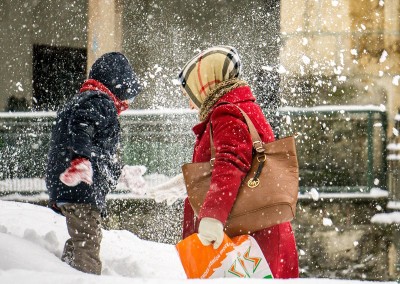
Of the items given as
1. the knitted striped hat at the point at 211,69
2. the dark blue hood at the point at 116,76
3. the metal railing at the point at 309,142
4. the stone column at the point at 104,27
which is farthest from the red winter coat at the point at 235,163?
the stone column at the point at 104,27

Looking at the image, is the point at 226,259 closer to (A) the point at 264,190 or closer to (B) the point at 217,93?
(A) the point at 264,190

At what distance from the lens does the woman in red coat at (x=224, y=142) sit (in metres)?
2.98

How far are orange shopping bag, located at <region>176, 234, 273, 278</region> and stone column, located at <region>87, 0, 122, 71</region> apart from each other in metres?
7.21

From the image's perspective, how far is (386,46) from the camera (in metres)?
9.23

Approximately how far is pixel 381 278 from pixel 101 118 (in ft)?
16.6

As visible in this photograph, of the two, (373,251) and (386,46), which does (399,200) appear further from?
(386,46)

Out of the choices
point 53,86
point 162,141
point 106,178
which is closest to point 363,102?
point 162,141

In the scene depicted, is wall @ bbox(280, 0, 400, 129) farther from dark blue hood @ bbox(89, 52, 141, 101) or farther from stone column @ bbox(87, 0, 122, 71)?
dark blue hood @ bbox(89, 52, 141, 101)

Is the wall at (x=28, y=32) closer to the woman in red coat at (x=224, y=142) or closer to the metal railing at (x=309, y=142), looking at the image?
the metal railing at (x=309, y=142)

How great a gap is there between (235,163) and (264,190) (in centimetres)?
16

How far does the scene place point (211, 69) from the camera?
3359 mm

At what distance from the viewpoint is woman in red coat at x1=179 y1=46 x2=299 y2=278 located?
9.78ft

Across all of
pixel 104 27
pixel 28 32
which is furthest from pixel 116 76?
pixel 28 32

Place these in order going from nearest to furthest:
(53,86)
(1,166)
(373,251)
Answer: (373,251) → (1,166) → (53,86)
